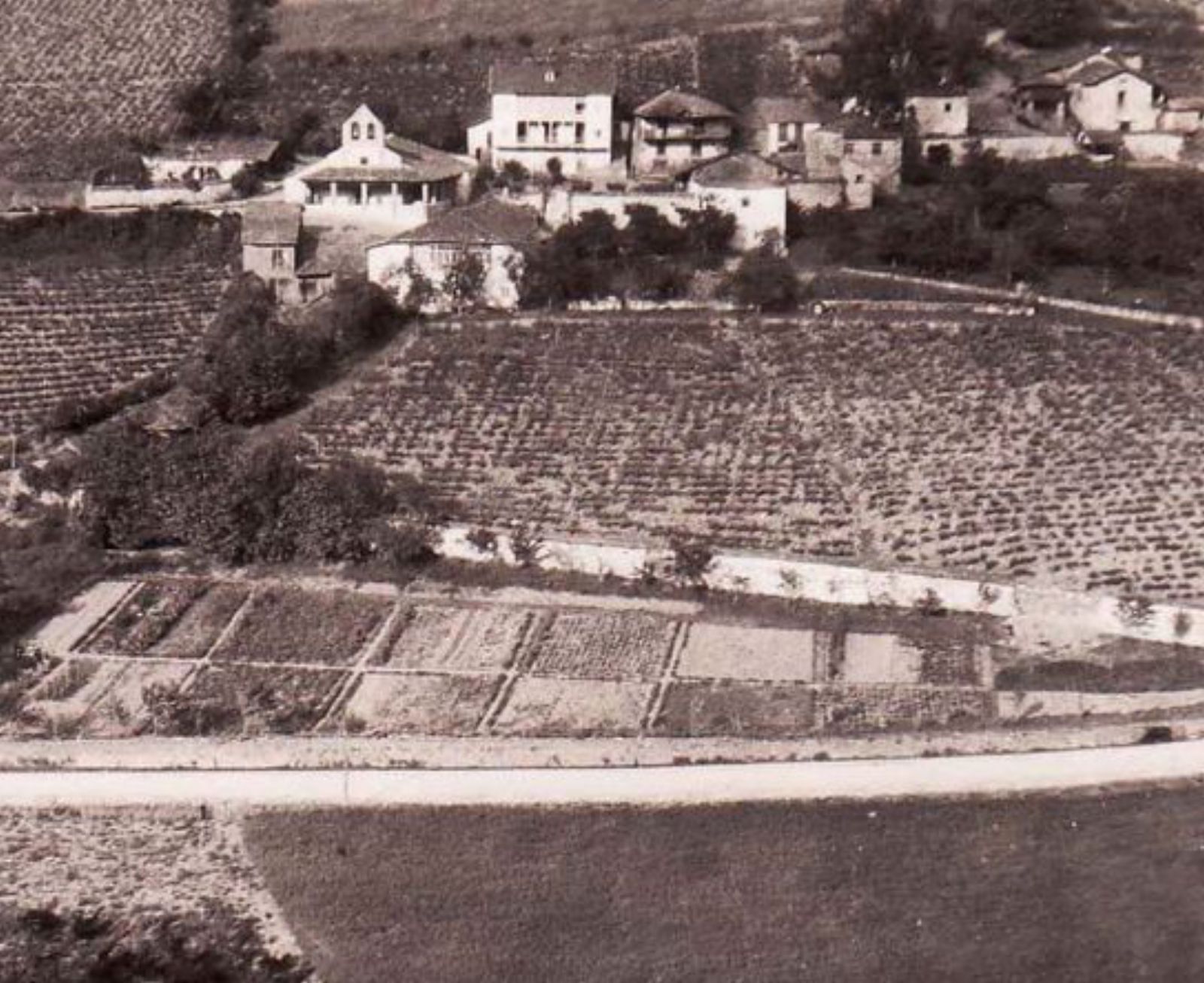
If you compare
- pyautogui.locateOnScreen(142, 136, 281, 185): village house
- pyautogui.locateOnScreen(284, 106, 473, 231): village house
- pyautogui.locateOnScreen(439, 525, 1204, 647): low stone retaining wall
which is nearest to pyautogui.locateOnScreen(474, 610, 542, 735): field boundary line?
pyautogui.locateOnScreen(439, 525, 1204, 647): low stone retaining wall

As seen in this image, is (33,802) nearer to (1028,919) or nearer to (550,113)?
(1028,919)

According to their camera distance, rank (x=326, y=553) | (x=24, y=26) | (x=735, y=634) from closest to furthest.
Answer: (x=735, y=634) → (x=326, y=553) → (x=24, y=26)

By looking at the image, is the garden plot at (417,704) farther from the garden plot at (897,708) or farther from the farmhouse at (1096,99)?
the farmhouse at (1096,99)

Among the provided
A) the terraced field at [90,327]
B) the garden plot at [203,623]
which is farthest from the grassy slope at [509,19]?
the garden plot at [203,623]

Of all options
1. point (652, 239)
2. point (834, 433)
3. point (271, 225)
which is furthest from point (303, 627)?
point (271, 225)

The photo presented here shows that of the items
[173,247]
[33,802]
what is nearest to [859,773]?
[33,802]

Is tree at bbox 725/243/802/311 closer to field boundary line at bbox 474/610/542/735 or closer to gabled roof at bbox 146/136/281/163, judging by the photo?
field boundary line at bbox 474/610/542/735
